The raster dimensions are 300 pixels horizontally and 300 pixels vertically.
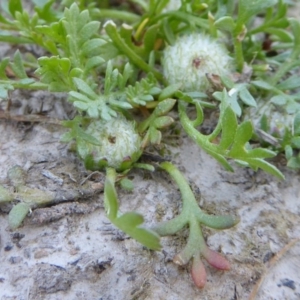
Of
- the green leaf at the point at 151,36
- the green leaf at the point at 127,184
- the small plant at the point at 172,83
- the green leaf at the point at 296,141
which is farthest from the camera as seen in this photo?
the green leaf at the point at 151,36

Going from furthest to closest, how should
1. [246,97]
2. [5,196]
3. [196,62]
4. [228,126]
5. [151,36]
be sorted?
[151,36], [196,62], [246,97], [5,196], [228,126]

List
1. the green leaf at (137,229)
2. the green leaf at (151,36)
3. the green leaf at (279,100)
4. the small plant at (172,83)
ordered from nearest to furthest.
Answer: the green leaf at (137,229) → the small plant at (172,83) → the green leaf at (279,100) → the green leaf at (151,36)

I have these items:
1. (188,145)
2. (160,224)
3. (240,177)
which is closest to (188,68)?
(188,145)

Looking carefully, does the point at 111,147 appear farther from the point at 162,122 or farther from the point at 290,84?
the point at 290,84

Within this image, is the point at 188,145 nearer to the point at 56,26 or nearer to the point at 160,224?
the point at 160,224

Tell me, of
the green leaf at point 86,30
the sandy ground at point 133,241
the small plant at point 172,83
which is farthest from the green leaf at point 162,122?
the green leaf at point 86,30

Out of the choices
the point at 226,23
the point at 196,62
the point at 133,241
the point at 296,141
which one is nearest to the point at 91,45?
the point at 196,62

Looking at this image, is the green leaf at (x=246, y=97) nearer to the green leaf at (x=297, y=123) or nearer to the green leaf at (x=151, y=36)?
the green leaf at (x=297, y=123)
